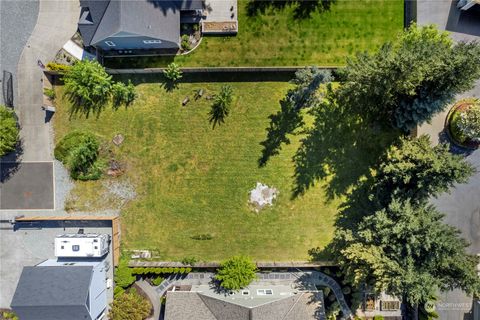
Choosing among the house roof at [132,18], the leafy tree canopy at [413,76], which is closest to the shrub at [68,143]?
the house roof at [132,18]

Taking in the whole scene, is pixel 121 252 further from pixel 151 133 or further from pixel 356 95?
pixel 356 95

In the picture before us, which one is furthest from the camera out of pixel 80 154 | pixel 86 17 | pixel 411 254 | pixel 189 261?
pixel 189 261

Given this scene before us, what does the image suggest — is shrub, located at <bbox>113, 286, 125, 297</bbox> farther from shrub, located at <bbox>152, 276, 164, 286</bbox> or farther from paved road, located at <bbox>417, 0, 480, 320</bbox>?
paved road, located at <bbox>417, 0, 480, 320</bbox>

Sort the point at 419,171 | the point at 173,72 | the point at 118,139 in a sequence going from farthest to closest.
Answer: the point at 118,139 < the point at 173,72 < the point at 419,171

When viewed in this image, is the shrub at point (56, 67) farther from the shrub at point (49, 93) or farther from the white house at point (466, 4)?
the white house at point (466, 4)

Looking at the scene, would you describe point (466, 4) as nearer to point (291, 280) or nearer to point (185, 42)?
point (185, 42)

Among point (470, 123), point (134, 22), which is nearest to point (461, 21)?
point (470, 123)

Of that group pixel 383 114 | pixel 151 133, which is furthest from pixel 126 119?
pixel 383 114
